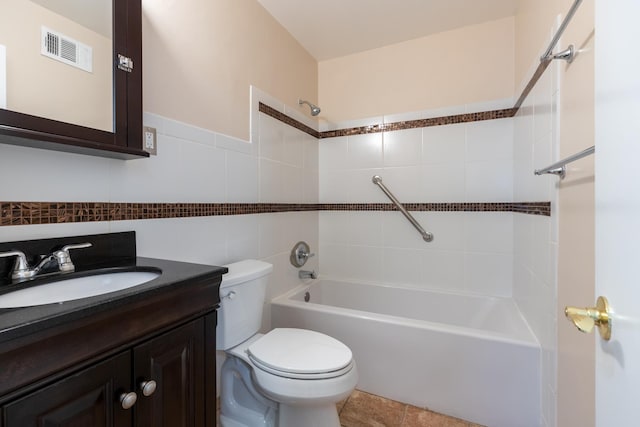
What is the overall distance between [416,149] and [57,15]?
6.62 ft

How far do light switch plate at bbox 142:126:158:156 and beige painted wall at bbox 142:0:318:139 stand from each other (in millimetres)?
85

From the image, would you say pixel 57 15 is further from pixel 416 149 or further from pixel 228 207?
pixel 416 149

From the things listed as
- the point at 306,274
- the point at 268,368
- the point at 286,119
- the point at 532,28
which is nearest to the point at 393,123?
the point at 286,119

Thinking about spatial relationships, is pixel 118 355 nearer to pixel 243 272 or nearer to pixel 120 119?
pixel 243 272

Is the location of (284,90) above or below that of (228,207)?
above

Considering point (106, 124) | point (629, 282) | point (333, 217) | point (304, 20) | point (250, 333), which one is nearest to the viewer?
point (629, 282)

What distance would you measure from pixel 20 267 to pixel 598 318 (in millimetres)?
1294

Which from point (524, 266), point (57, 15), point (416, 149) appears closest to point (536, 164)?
point (524, 266)

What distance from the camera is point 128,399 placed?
0.63 meters

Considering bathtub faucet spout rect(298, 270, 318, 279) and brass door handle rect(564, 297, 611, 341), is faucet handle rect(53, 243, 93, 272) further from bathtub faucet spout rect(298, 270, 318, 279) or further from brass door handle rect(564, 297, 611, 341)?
bathtub faucet spout rect(298, 270, 318, 279)

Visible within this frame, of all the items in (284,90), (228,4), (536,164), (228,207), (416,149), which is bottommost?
(228,207)

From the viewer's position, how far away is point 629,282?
37cm

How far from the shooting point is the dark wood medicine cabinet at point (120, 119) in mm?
827

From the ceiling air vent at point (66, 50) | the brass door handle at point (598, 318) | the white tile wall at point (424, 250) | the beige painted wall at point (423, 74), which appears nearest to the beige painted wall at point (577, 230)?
the brass door handle at point (598, 318)
